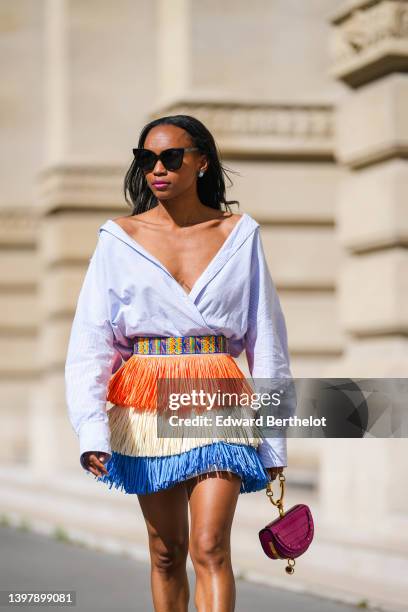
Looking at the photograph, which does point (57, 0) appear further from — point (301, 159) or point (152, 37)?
point (301, 159)

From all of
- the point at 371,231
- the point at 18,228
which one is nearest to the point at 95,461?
the point at 371,231

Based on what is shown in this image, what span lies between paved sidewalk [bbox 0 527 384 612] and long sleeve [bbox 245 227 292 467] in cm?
272

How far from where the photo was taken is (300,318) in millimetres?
15500

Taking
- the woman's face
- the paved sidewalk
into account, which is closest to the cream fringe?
the woman's face

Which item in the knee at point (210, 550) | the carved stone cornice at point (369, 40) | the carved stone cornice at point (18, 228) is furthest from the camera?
the carved stone cornice at point (18, 228)

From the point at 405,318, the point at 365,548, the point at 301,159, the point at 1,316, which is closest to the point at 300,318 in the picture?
the point at 301,159

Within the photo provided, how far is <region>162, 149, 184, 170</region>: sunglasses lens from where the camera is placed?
5.45m

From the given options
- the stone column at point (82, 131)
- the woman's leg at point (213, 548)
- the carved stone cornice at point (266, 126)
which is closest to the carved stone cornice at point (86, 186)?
the stone column at point (82, 131)

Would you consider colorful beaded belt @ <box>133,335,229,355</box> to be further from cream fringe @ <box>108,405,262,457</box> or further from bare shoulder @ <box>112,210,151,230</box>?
bare shoulder @ <box>112,210,151,230</box>

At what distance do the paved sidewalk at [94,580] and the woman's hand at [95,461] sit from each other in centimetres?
297

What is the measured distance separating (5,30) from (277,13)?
26.7 ft

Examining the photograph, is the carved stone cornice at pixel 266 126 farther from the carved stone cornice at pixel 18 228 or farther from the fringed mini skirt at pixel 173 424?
Result: the fringed mini skirt at pixel 173 424

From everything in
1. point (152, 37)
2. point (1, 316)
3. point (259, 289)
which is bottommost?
point (1, 316)

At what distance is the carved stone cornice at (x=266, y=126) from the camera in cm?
1491
